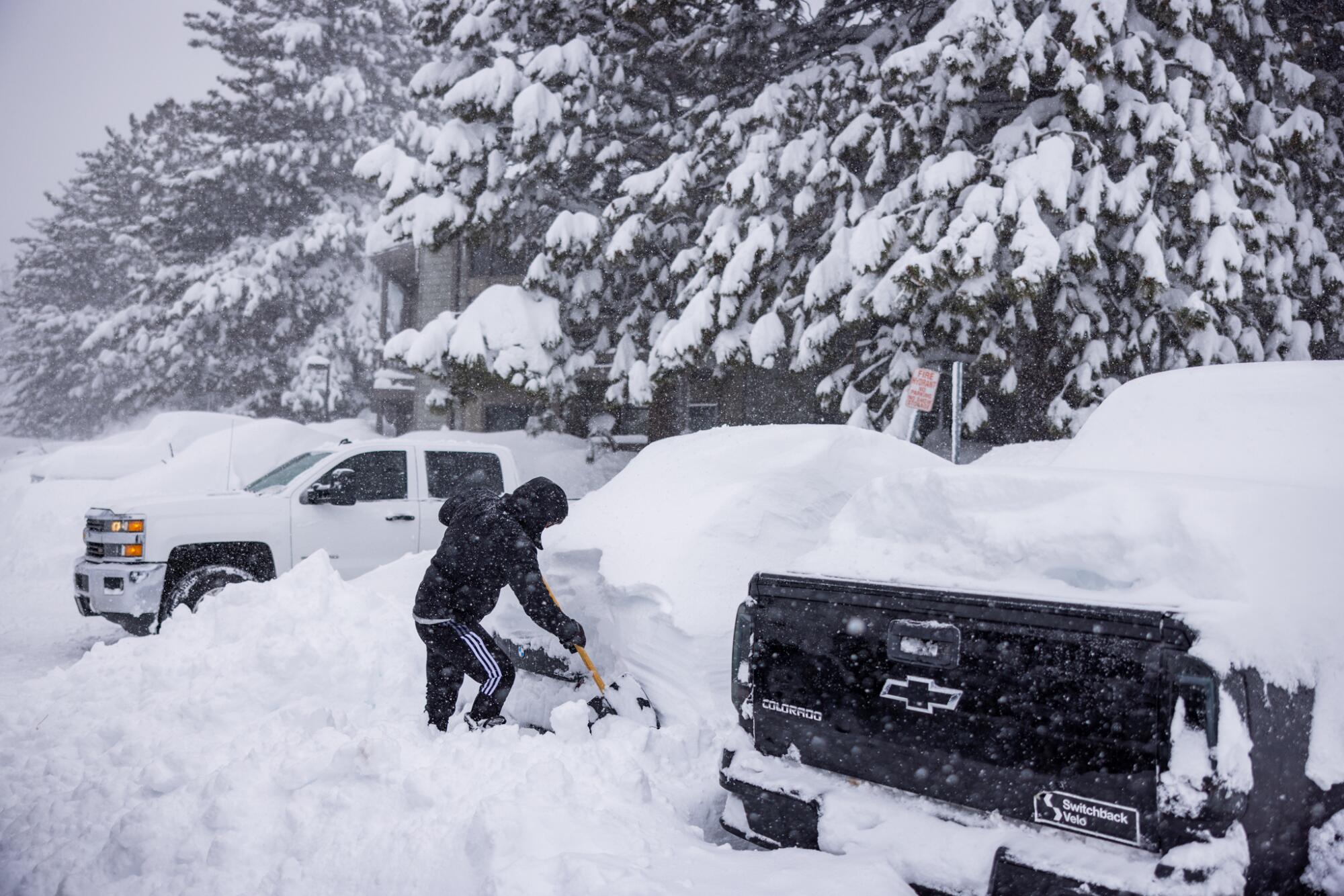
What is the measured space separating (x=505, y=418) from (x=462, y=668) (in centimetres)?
1871

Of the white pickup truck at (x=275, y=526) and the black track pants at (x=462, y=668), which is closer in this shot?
the black track pants at (x=462, y=668)

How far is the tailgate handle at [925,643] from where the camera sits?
8.93ft

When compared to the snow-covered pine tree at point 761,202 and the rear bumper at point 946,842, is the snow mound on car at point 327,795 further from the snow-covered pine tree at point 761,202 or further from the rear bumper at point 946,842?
the snow-covered pine tree at point 761,202

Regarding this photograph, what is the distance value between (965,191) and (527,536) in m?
7.05

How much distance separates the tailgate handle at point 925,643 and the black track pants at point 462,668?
243 cm

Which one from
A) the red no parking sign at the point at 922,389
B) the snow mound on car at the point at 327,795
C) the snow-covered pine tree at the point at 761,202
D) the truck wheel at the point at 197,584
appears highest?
the snow-covered pine tree at the point at 761,202

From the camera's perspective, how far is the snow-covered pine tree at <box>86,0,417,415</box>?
29625mm

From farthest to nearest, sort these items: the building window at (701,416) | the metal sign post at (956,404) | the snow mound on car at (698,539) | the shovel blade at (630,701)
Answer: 1. the building window at (701,416)
2. the metal sign post at (956,404)
3. the shovel blade at (630,701)
4. the snow mound on car at (698,539)

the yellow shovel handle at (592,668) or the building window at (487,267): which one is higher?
the building window at (487,267)

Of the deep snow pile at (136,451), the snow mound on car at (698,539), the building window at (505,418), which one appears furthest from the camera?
the building window at (505,418)

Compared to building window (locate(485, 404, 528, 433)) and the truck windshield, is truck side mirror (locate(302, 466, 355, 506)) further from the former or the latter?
building window (locate(485, 404, 528, 433))

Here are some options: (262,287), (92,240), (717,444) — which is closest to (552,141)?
(717,444)

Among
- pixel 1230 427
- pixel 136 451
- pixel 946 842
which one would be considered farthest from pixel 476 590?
pixel 136 451

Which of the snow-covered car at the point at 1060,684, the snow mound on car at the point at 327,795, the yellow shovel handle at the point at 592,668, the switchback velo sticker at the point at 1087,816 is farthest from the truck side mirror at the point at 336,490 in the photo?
the switchback velo sticker at the point at 1087,816
